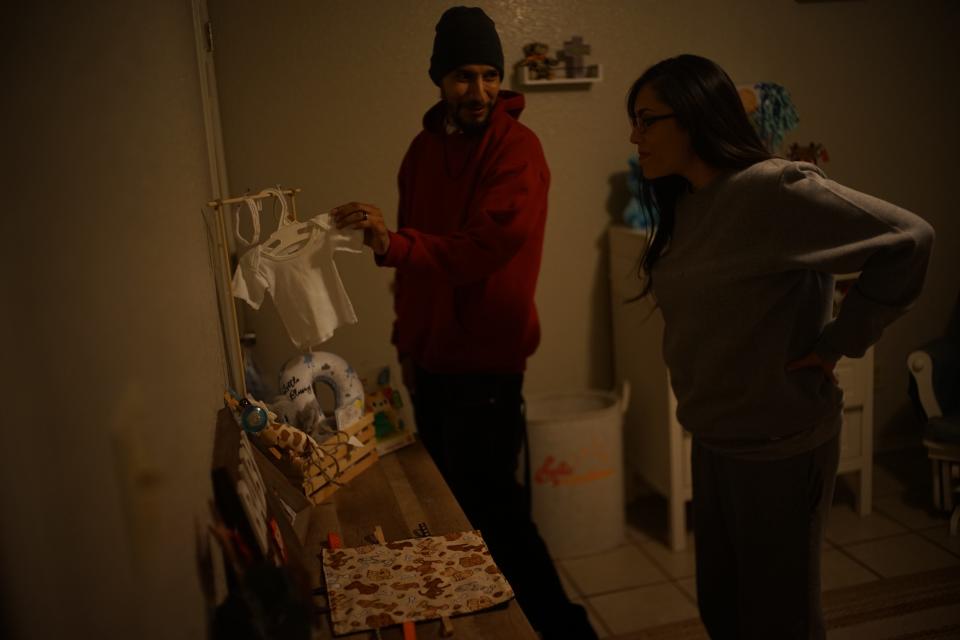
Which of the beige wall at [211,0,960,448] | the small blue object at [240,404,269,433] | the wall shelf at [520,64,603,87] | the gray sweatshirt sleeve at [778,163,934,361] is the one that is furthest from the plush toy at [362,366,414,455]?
the wall shelf at [520,64,603,87]

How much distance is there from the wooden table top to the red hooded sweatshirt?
267 mm

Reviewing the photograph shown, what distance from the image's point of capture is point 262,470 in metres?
1.33

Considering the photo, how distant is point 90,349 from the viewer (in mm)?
534

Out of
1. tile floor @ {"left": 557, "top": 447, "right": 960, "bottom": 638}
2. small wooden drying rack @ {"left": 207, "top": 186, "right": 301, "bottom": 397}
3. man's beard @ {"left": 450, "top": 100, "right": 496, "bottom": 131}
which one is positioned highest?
man's beard @ {"left": 450, "top": 100, "right": 496, "bottom": 131}

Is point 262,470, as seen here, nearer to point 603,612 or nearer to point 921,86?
point 603,612

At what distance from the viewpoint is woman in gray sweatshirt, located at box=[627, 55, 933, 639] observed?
127 cm

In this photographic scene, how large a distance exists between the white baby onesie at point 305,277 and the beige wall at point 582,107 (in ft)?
2.42

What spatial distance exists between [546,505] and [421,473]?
2.91 ft

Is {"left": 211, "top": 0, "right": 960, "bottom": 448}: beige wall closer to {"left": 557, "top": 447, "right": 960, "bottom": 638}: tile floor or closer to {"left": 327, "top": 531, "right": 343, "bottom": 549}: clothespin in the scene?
{"left": 557, "top": 447, "right": 960, "bottom": 638}: tile floor

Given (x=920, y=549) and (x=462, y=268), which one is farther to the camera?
(x=920, y=549)

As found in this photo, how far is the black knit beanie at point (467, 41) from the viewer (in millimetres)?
1631

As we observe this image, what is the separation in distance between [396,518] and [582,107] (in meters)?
1.54

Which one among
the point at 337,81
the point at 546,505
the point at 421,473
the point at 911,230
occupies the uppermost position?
the point at 337,81

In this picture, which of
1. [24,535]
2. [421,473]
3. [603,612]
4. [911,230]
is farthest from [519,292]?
[24,535]
